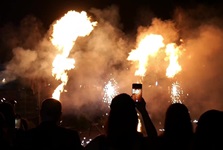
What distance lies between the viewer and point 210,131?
310cm

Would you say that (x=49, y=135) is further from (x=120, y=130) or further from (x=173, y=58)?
(x=173, y=58)

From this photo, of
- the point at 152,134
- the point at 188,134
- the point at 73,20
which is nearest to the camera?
the point at 188,134

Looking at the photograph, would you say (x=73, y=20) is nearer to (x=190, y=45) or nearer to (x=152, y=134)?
(x=190, y=45)

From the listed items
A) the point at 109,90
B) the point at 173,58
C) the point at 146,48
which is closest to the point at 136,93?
the point at 146,48

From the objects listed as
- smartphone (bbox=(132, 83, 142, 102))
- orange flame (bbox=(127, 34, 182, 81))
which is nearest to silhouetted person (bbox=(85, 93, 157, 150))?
smartphone (bbox=(132, 83, 142, 102))

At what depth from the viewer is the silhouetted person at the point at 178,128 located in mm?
3562

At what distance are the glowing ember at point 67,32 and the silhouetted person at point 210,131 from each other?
12341 mm

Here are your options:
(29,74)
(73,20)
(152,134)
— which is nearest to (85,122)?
(29,74)

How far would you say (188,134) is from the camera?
3.59 metres

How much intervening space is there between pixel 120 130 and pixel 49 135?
0.71 metres

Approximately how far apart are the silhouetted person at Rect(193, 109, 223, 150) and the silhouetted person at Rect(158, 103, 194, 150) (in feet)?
1.44

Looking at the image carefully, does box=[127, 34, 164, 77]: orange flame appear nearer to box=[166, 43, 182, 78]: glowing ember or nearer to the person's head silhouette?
box=[166, 43, 182, 78]: glowing ember

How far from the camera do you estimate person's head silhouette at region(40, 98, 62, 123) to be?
145 inches

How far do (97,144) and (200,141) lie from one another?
849 millimetres
